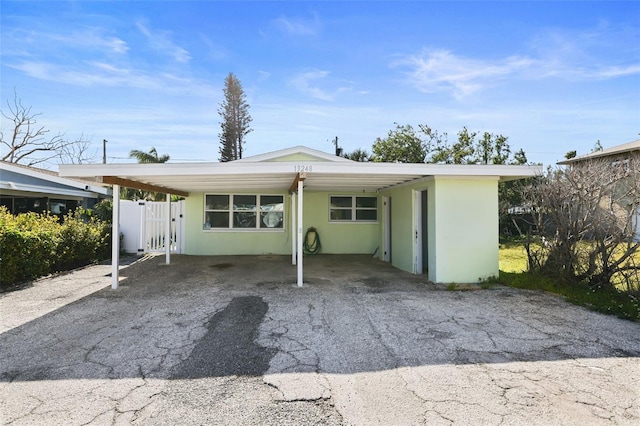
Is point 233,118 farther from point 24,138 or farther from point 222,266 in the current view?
point 222,266

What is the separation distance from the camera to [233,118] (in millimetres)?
32375

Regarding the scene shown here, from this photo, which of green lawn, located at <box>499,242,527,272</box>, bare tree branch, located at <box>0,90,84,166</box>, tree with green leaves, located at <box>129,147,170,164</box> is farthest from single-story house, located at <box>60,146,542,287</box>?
bare tree branch, located at <box>0,90,84,166</box>

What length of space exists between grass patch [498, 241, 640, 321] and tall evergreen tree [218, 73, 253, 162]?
27677mm

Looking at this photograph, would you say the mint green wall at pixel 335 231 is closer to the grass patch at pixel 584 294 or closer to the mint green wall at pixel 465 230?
the grass patch at pixel 584 294

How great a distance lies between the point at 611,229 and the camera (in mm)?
6191

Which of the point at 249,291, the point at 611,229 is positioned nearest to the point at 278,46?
the point at 249,291

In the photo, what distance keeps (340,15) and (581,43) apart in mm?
6373

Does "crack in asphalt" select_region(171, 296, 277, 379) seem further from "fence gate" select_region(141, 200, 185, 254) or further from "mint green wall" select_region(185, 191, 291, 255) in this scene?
"fence gate" select_region(141, 200, 185, 254)

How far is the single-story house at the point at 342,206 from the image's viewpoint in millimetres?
6680

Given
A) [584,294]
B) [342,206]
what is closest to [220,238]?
[342,206]

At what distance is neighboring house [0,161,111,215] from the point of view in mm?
11430

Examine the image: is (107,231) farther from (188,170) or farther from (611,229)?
(611,229)

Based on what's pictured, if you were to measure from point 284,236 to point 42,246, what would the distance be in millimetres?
6848

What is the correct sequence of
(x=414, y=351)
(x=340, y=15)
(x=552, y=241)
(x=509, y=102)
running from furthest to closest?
(x=509, y=102)
(x=340, y=15)
(x=552, y=241)
(x=414, y=351)
